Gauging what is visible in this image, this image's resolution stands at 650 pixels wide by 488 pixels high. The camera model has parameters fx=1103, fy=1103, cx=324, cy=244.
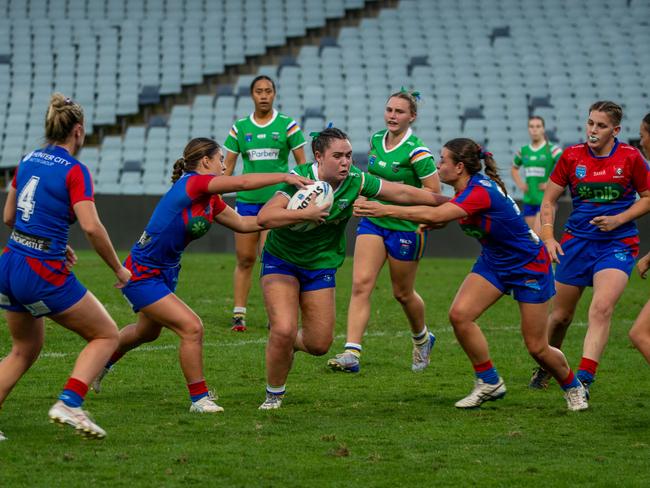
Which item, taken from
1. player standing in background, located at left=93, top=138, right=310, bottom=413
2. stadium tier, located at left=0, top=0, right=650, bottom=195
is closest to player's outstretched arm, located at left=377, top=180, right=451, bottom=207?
player standing in background, located at left=93, top=138, right=310, bottom=413

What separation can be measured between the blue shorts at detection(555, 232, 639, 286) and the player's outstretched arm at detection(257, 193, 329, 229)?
2.23 m

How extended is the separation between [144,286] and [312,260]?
1.17m

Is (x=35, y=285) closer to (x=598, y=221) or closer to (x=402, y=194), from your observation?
(x=402, y=194)

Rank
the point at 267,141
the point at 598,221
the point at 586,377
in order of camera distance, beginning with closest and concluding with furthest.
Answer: the point at 586,377
the point at 598,221
the point at 267,141

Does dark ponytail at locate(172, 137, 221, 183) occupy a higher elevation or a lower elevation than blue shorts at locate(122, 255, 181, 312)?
higher

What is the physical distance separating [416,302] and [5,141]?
17.2 m

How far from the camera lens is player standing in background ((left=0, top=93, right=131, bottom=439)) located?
607cm

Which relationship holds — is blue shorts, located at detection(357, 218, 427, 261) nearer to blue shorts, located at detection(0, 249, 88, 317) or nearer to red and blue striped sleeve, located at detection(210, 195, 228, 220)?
red and blue striped sleeve, located at detection(210, 195, 228, 220)

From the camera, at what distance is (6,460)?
5797mm

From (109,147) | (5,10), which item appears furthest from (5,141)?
(5,10)

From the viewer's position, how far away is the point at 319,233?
24.8 ft

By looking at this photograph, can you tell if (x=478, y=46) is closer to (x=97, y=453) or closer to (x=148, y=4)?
(x=148, y=4)

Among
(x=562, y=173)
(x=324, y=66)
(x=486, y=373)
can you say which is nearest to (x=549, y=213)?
(x=562, y=173)

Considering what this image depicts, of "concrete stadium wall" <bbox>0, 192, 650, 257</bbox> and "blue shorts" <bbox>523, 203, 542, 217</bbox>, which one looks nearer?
"blue shorts" <bbox>523, 203, 542, 217</bbox>
